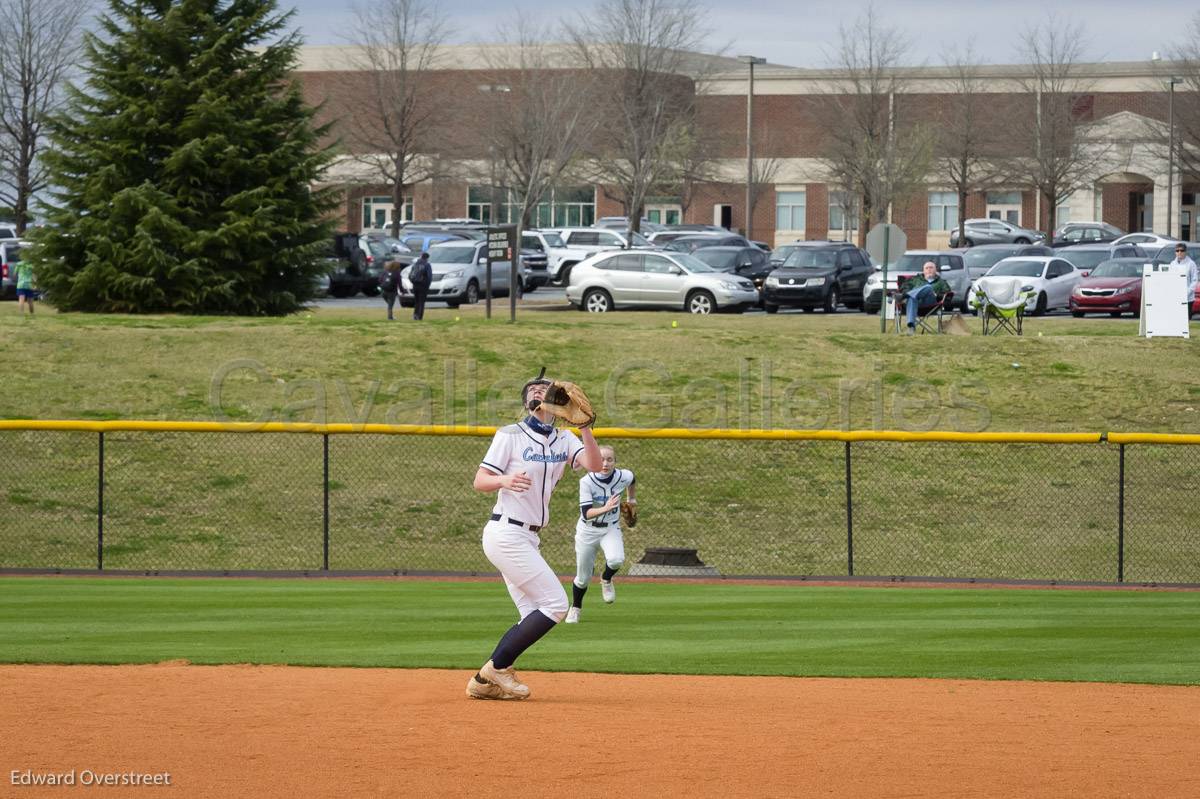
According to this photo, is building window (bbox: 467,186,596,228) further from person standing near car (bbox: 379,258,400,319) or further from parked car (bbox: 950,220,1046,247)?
person standing near car (bbox: 379,258,400,319)

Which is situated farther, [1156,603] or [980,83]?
[980,83]

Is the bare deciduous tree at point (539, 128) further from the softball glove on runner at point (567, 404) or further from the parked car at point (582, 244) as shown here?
the softball glove on runner at point (567, 404)

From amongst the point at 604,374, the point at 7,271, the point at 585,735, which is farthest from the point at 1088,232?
the point at 585,735

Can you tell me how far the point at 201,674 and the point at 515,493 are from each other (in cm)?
306

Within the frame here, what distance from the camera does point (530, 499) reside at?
8.70 meters

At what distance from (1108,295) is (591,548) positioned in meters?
26.4

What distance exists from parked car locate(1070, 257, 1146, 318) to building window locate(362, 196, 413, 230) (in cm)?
4434

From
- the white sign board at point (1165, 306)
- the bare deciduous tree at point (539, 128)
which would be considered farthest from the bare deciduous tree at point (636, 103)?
the white sign board at point (1165, 306)

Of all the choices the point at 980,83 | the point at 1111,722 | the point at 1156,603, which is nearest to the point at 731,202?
the point at 980,83

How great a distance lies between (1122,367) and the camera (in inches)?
1009

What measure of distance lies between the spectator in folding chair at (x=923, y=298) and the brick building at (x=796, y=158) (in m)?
34.5

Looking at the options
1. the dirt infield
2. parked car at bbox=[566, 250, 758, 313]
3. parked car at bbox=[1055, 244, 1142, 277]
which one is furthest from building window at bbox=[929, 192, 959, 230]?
the dirt infield

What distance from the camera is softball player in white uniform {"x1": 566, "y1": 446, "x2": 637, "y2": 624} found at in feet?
43.0

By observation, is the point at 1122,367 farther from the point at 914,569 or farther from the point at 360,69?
the point at 360,69
